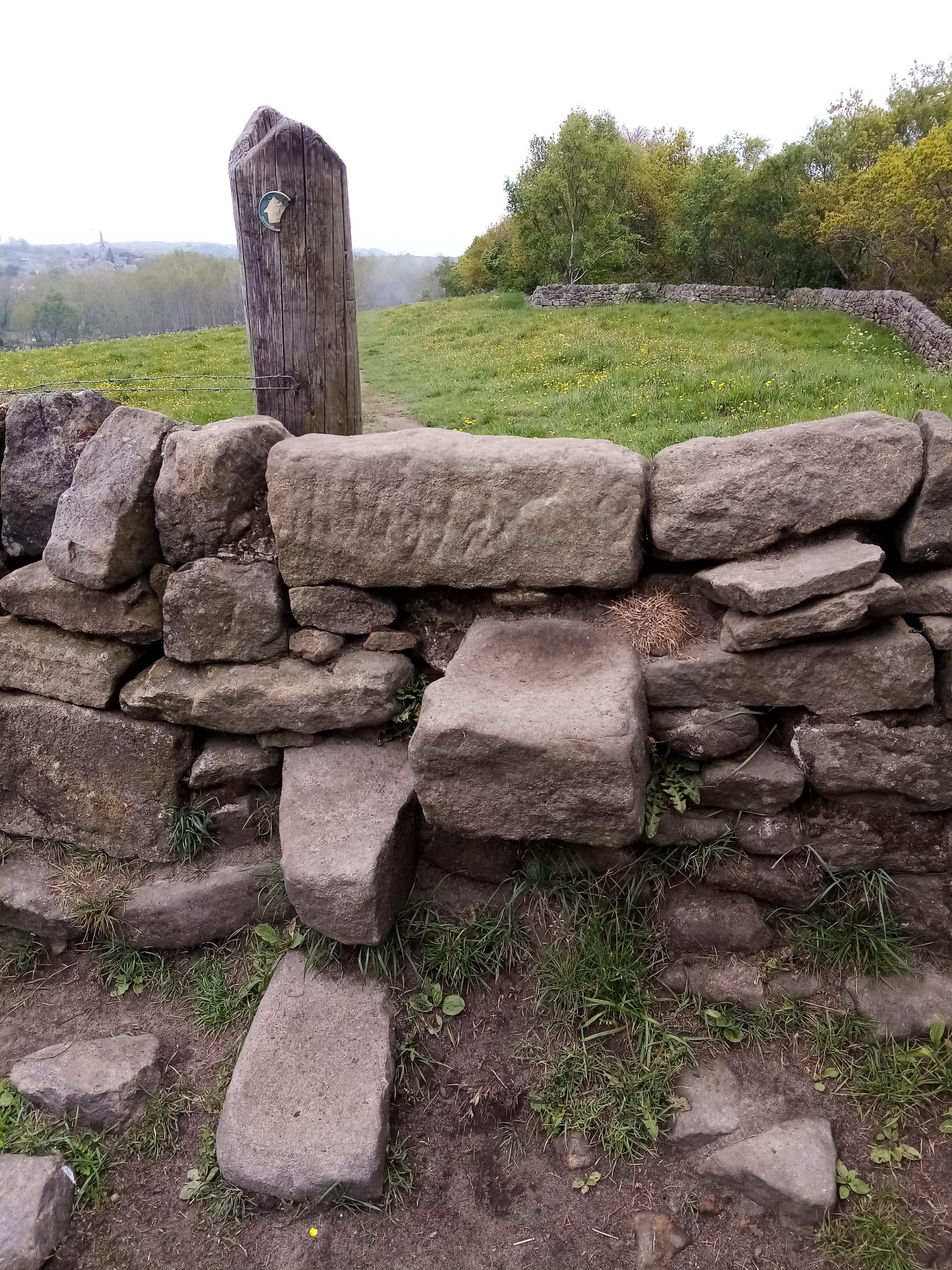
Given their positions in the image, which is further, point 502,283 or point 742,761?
point 502,283

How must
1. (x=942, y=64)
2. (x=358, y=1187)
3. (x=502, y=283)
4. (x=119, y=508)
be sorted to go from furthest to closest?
1. (x=502, y=283)
2. (x=942, y=64)
3. (x=119, y=508)
4. (x=358, y=1187)

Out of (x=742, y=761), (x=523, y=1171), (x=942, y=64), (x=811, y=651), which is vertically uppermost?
→ (x=942, y=64)

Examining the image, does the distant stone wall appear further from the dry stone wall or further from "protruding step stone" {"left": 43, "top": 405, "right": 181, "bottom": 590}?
"protruding step stone" {"left": 43, "top": 405, "right": 181, "bottom": 590}

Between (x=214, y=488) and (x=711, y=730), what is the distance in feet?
7.71

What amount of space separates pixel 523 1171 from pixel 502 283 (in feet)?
120

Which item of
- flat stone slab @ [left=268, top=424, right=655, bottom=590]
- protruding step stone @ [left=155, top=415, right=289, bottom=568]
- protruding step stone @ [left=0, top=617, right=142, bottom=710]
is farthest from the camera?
protruding step stone @ [left=0, top=617, right=142, bottom=710]

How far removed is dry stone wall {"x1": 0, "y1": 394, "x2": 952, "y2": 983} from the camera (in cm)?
301

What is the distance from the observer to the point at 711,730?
3.20 metres

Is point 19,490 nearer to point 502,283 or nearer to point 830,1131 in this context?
point 830,1131

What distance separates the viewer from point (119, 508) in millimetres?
3543

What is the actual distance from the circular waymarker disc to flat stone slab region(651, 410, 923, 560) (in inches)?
79.8

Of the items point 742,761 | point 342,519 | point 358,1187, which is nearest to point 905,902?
point 742,761

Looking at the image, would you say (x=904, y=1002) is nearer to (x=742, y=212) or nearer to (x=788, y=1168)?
(x=788, y=1168)

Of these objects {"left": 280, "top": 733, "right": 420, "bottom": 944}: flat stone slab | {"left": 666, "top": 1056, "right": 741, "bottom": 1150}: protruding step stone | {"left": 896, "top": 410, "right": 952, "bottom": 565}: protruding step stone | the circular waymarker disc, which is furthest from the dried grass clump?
the circular waymarker disc
